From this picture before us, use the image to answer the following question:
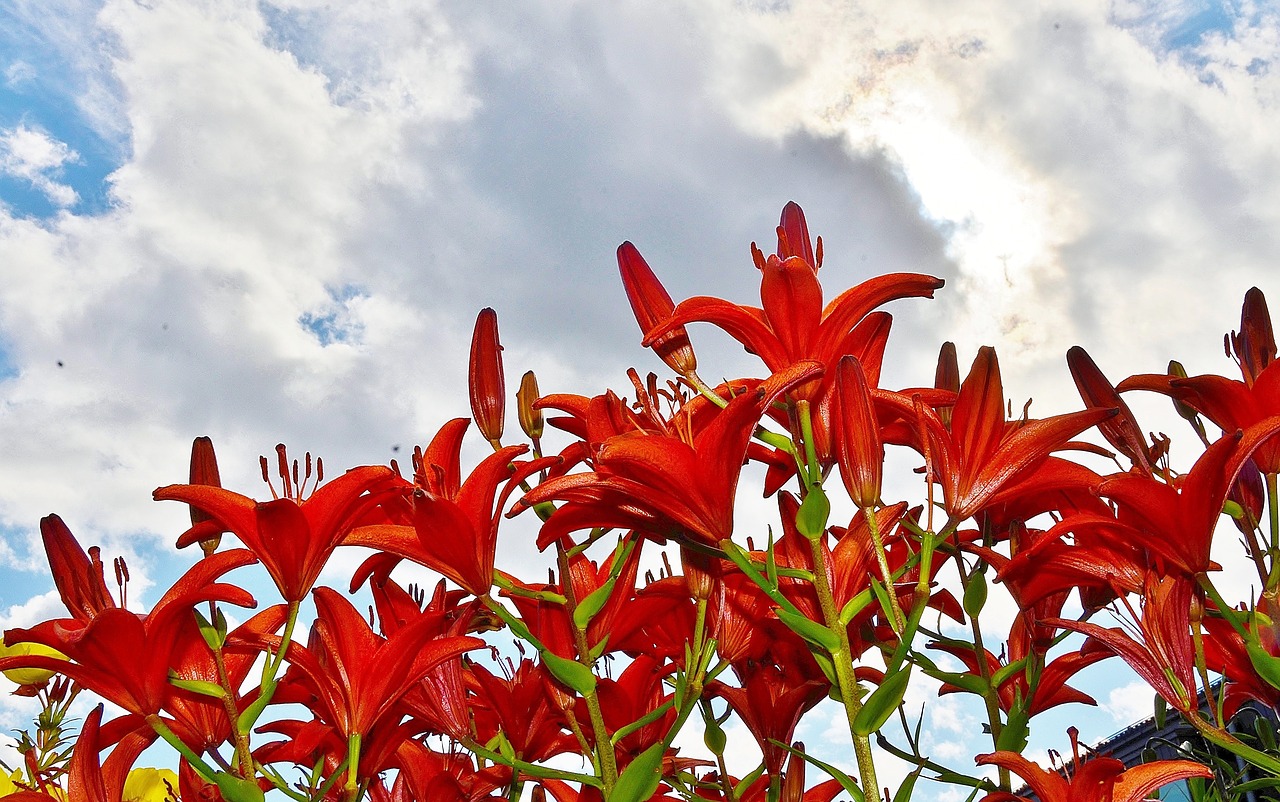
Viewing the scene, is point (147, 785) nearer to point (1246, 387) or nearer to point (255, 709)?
point (255, 709)

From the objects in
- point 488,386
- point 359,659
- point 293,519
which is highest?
point 488,386

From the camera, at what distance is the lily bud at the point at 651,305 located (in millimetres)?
1151

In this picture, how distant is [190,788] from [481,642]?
1.77ft

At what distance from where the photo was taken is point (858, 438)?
37.7 inches

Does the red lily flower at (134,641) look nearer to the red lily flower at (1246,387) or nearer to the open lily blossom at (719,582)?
the open lily blossom at (719,582)

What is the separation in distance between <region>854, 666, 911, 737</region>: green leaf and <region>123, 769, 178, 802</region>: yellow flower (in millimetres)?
1505

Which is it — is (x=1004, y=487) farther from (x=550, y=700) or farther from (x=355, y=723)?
(x=355, y=723)

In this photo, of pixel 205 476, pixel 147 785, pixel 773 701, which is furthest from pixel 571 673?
pixel 147 785

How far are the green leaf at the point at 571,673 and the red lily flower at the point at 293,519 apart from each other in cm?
26

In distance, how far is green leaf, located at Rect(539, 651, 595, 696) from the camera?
3.32ft

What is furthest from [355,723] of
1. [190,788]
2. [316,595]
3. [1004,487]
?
[1004,487]

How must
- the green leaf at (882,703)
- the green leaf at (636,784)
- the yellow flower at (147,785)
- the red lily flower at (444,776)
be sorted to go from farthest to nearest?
the yellow flower at (147,785), the red lily flower at (444,776), the green leaf at (636,784), the green leaf at (882,703)

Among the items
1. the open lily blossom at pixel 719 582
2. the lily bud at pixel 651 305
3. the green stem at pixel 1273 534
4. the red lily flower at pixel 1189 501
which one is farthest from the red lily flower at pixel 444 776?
the green stem at pixel 1273 534

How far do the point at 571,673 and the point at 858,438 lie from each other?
0.38 meters
